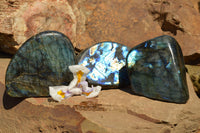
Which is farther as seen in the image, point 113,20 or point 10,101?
point 113,20

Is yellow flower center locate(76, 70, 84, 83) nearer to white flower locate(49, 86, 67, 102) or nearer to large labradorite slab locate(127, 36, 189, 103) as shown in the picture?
white flower locate(49, 86, 67, 102)

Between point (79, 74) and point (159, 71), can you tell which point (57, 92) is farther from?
point (159, 71)

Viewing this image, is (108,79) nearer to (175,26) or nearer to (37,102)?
(37,102)

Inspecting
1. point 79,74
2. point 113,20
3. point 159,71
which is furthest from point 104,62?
point 113,20

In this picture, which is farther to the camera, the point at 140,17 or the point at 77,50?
the point at 140,17

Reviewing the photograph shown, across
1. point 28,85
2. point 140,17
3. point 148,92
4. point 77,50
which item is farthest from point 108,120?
point 140,17

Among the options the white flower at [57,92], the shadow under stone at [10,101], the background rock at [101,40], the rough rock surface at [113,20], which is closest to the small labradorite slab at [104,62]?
the background rock at [101,40]
